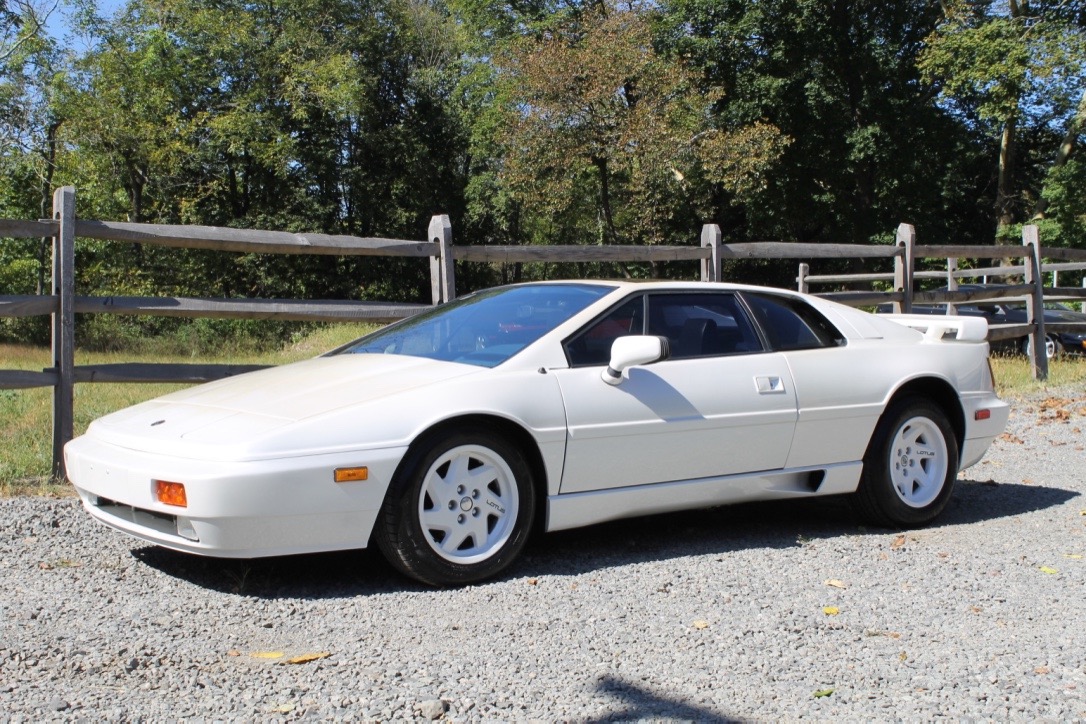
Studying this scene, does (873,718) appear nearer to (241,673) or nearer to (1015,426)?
(241,673)

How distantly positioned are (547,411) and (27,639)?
2.25 metres

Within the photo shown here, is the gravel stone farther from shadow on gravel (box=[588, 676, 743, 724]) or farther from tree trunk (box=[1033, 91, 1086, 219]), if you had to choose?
tree trunk (box=[1033, 91, 1086, 219])

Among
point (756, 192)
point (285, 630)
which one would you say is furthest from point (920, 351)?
point (756, 192)

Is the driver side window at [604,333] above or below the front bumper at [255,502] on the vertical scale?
above

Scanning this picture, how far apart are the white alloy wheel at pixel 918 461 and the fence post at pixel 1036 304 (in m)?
8.55

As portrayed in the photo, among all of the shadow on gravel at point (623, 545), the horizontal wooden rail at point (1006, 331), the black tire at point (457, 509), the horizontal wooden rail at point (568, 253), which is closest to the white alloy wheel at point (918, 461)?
the shadow on gravel at point (623, 545)

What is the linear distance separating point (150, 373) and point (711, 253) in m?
5.12

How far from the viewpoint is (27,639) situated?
3855 mm

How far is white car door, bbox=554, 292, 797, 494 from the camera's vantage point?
498 centimetres

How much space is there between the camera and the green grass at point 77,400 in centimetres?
674

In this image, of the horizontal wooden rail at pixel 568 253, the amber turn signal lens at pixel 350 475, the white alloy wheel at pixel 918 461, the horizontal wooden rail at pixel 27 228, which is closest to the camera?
the amber turn signal lens at pixel 350 475

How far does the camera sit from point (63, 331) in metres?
6.70

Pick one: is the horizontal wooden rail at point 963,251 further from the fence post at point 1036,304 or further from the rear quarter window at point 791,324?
the rear quarter window at point 791,324

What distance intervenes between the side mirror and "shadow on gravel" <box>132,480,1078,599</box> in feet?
3.17
